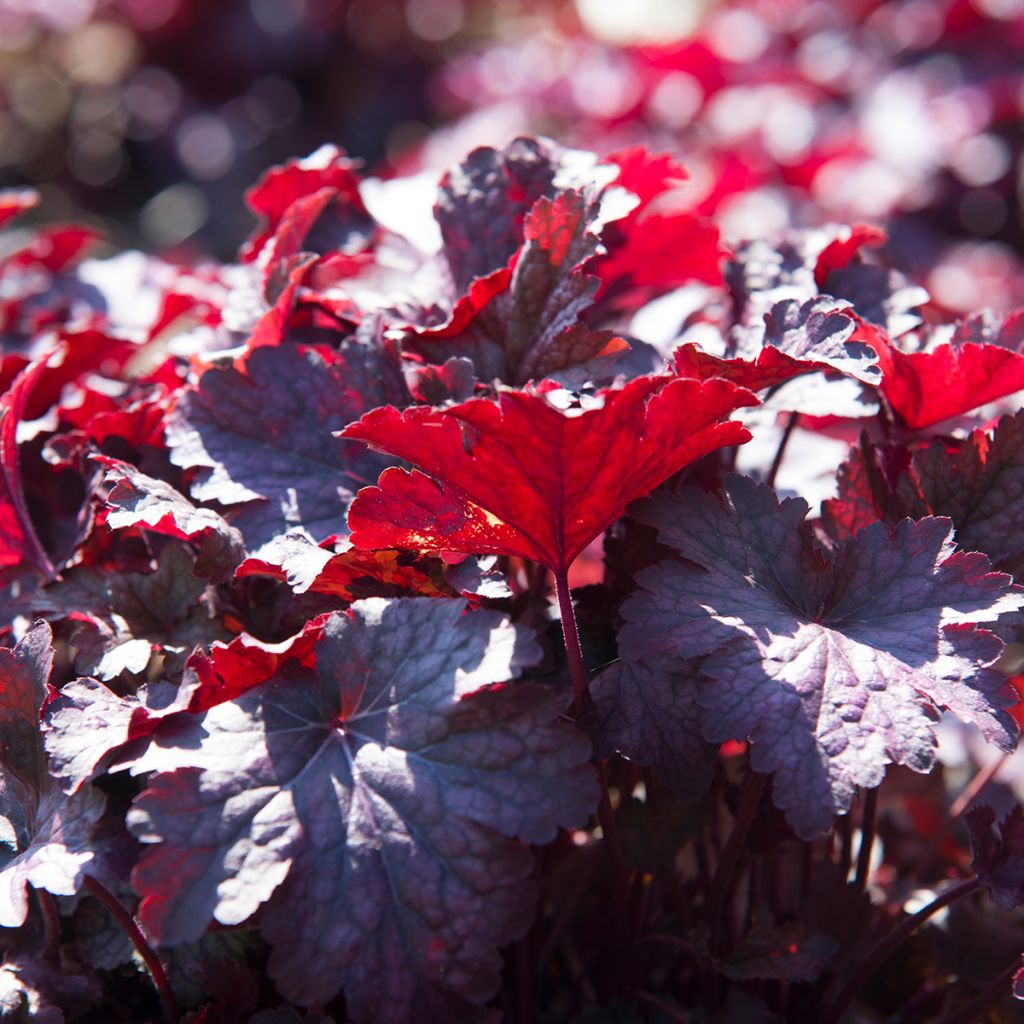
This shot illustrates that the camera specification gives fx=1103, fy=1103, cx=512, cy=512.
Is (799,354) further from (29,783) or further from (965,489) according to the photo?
(29,783)

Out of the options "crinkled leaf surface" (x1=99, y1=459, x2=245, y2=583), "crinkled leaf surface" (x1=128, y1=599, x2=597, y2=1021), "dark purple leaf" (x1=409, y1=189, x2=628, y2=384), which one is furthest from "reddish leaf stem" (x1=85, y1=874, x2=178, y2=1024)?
"dark purple leaf" (x1=409, y1=189, x2=628, y2=384)

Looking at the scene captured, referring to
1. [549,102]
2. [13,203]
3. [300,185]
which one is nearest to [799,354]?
[300,185]

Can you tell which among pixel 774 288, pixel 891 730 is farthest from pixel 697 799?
pixel 774 288

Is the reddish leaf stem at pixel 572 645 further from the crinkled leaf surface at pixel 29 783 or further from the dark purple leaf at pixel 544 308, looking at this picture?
the crinkled leaf surface at pixel 29 783

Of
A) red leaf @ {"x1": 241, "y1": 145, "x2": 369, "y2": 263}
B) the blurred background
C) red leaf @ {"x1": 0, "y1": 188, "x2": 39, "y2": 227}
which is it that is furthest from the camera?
the blurred background

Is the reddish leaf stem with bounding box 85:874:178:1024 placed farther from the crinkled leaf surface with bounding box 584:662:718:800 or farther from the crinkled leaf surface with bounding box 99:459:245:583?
the crinkled leaf surface with bounding box 584:662:718:800
